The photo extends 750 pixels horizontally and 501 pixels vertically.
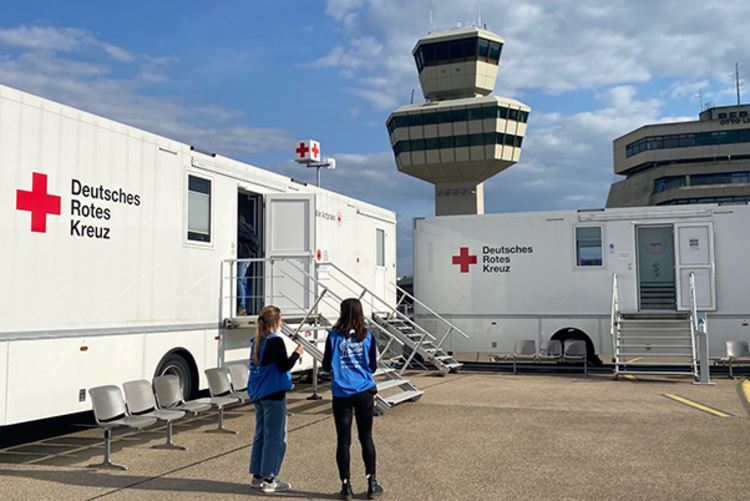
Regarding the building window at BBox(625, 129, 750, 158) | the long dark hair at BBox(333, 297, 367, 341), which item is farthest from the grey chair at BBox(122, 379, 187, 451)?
the building window at BBox(625, 129, 750, 158)

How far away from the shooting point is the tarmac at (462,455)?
5.27m

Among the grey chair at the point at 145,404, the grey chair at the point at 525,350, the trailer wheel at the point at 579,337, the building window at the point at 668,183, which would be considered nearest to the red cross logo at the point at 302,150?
the grey chair at the point at 525,350

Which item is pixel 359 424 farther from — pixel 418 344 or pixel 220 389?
pixel 418 344

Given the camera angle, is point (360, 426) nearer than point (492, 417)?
Yes

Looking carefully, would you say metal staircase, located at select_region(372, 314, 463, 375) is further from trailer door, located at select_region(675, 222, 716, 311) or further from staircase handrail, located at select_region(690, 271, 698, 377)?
trailer door, located at select_region(675, 222, 716, 311)

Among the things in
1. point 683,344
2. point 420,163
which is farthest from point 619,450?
point 420,163

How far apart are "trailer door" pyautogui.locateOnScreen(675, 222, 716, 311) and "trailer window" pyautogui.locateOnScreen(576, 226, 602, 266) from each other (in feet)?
4.78

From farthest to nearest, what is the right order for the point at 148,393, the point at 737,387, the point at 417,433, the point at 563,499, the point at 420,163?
the point at 420,163 < the point at 737,387 < the point at 417,433 < the point at 148,393 < the point at 563,499

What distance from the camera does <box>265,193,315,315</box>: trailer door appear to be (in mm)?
10094

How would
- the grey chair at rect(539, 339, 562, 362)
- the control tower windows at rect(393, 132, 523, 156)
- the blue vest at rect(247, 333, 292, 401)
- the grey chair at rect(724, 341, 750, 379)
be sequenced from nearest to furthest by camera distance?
the blue vest at rect(247, 333, 292, 401) → the grey chair at rect(724, 341, 750, 379) → the grey chair at rect(539, 339, 562, 362) → the control tower windows at rect(393, 132, 523, 156)

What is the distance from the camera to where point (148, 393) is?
6711 millimetres

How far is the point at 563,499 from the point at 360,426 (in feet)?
5.25

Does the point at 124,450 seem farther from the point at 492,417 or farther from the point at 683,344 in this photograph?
the point at 683,344

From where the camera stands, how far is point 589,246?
44.9 ft
